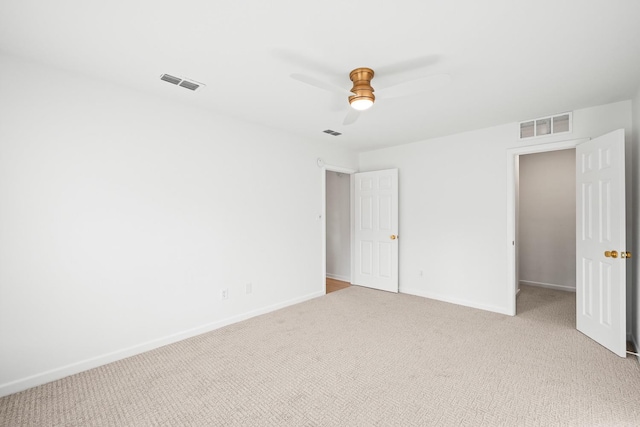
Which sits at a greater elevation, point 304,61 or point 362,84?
point 304,61

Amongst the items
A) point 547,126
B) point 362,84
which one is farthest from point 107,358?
point 547,126

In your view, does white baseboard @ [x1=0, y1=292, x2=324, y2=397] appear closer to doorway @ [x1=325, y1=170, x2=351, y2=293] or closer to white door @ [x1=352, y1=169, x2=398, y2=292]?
white door @ [x1=352, y1=169, x2=398, y2=292]

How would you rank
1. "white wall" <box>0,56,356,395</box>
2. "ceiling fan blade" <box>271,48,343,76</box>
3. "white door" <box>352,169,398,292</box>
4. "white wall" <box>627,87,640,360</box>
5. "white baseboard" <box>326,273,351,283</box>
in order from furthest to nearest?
"white baseboard" <box>326,273,351,283</box> → "white door" <box>352,169,398,292</box> → "white wall" <box>627,87,640,360</box> → "white wall" <box>0,56,356,395</box> → "ceiling fan blade" <box>271,48,343,76</box>

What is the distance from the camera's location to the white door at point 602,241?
280cm

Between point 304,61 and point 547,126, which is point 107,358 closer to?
point 304,61

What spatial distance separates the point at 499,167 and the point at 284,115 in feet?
9.33

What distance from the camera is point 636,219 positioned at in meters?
3.04

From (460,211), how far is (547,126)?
1432 mm

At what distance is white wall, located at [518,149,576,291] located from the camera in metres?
5.27

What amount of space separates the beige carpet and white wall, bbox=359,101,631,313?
810 millimetres

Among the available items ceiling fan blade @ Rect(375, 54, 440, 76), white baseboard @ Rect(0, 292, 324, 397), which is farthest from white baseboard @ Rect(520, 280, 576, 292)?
ceiling fan blade @ Rect(375, 54, 440, 76)

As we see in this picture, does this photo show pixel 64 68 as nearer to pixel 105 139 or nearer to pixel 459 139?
pixel 105 139

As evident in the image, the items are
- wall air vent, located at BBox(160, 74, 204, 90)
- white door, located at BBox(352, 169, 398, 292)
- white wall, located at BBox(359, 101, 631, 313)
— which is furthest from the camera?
white door, located at BBox(352, 169, 398, 292)

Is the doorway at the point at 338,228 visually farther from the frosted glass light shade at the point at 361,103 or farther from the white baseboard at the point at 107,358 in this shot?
the frosted glass light shade at the point at 361,103
